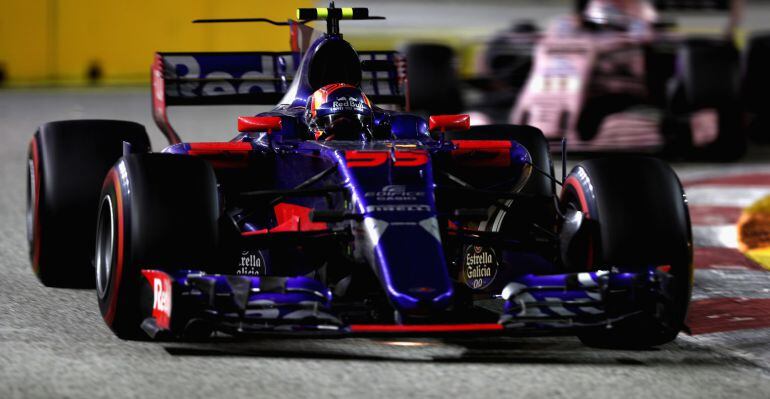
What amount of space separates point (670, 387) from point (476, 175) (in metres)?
1.90

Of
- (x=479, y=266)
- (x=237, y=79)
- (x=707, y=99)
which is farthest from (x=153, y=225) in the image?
(x=707, y=99)

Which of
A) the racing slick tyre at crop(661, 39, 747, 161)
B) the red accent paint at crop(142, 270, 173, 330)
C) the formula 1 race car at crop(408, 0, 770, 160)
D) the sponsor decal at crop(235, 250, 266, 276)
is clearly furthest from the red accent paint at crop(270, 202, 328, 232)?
the racing slick tyre at crop(661, 39, 747, 161)

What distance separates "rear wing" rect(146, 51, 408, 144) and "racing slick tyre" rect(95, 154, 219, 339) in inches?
102

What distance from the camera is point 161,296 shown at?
594cm

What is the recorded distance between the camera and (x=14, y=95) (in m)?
20.4

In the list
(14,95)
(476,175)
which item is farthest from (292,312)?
(14,95)

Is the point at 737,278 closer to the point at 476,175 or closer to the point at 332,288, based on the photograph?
the point at 476,175

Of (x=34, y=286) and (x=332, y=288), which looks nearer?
(x=332, y=288)

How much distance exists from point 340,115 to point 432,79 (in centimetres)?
768

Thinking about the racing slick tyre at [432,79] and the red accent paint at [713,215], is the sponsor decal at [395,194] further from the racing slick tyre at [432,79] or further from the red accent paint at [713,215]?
the racing slick tyre at [432,79]

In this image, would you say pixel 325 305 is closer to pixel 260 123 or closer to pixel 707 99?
pixel 260 123

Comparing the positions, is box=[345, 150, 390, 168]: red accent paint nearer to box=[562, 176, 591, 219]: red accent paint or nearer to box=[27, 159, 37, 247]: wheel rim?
box=[562, 176, 591, 219]: red accent paint

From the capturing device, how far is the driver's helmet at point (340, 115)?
727 cm

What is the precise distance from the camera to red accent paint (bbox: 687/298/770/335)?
22.6ft
